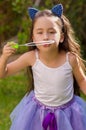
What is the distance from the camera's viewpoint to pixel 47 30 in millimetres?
2514

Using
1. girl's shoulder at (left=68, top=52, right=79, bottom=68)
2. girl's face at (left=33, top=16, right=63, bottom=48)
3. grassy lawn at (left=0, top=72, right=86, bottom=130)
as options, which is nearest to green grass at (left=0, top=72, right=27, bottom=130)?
grassy lawn at (left=0, top=72, right=86, bottom=130)

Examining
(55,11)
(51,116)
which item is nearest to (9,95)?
(51,116)

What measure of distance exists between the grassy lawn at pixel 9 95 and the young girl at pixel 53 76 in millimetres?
1013

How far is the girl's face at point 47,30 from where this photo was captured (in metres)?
2.51

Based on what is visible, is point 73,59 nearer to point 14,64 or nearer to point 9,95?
point 14,64

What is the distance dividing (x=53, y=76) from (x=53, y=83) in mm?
41

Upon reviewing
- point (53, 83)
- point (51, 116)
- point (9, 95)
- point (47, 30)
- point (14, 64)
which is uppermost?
point (47, 30)

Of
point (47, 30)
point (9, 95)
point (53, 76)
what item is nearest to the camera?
point (47, 30)

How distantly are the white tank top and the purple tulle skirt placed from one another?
5cm

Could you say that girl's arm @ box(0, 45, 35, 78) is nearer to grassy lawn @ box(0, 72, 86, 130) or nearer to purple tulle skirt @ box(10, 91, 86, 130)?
purple tulle skirt @ box(10, 91, 86, 130)

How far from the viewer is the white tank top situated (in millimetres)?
2629

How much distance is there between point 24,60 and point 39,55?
0.09m

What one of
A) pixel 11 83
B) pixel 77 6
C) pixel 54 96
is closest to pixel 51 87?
pixel 54 96

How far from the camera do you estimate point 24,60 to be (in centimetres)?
267
